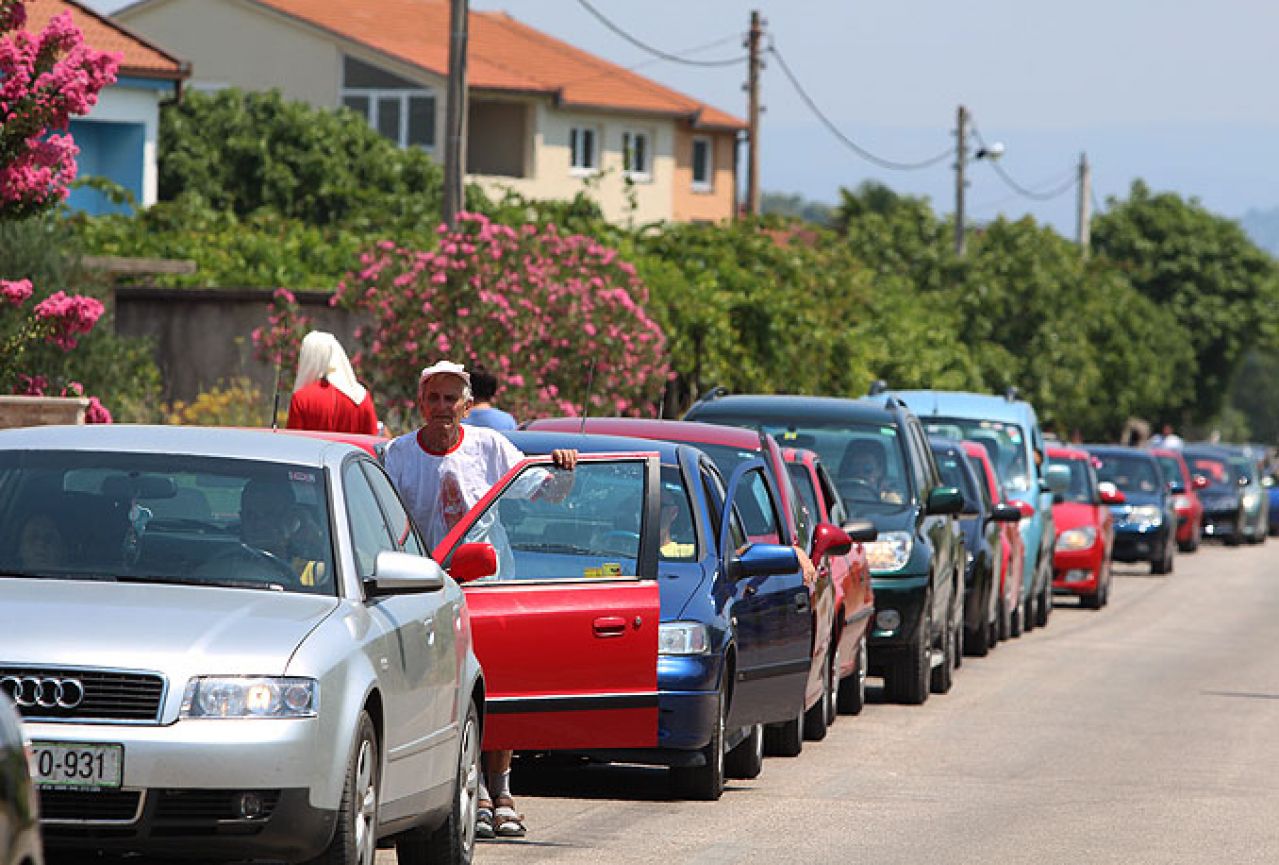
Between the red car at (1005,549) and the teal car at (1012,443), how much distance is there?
0.58m

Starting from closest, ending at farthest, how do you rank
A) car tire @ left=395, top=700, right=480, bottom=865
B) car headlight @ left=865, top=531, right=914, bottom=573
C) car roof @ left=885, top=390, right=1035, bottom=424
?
car tire @ left=395, top=700, right=480, bottom=865 → car headlight @ left=865, top=531, right=914, bottom=573 → car roof @ left=885, top=390, right=1035, bottom=424

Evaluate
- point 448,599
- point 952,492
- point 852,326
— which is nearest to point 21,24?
point 952,492

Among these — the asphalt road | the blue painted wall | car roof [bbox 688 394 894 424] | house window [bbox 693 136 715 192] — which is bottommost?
the asphalt road

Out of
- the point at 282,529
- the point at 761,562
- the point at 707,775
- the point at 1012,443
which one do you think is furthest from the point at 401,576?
the point at 1012,443

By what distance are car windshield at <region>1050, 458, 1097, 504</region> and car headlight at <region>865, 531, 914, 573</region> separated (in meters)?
13.5

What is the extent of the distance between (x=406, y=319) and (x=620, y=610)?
50.4 ft

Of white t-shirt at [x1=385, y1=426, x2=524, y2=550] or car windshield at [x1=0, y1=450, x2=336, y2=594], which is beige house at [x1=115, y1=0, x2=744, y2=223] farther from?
car windshield at [x1=0, y1=450, x2=336, y2=594]

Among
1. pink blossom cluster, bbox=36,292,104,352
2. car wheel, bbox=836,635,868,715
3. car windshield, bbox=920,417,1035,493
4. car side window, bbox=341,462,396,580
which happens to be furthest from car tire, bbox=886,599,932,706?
car side window, bbox=341,462,396,580

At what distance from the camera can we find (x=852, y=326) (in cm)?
4041

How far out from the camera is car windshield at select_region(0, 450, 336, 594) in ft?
28.9

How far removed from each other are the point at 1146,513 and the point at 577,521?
92.3 ft

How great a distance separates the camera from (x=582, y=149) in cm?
7069

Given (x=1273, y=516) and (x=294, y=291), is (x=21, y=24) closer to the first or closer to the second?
(x=294, y=291)

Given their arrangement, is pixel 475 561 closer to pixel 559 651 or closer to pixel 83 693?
pixel 559 651
